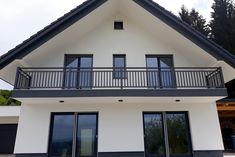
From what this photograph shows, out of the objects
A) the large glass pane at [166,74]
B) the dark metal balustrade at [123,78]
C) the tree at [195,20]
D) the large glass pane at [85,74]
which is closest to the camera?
A: the dark metal balustrade at [123,78]

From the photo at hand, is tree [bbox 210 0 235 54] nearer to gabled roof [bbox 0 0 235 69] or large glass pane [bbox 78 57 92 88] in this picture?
gabled roof [bbox 0 0 235 69]

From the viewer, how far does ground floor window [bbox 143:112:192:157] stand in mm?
8844

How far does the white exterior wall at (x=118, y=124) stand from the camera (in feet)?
28.3

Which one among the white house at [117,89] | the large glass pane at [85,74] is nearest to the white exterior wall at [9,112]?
the white house at [117,89]

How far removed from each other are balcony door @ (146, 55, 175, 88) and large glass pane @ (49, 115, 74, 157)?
12.7ft

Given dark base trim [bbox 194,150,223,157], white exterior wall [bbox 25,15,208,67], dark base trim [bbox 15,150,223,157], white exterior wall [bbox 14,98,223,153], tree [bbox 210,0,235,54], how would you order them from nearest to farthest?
dark base trim [bbox 15,150,223,157] < white exterior wall [bbox 14,98,223,153] < dark base trim [bbox 194,150,223,157] < white exterior wall [bbox 25,15,208,67] < tree [bbox 210,0,235,54]

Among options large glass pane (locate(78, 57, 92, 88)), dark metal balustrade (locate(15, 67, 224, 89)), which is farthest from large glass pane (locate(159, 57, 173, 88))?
large glass pane (locate(78, 57, 92, 88))

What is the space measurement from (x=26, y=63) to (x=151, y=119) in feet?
20.2

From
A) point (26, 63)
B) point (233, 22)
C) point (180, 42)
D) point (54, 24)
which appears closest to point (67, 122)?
point (26, 63)

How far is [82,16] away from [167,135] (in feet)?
20.9

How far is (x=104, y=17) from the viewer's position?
10.5 m

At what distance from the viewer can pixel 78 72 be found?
31.4 ft

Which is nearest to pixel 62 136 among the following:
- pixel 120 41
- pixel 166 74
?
pixel 120 41

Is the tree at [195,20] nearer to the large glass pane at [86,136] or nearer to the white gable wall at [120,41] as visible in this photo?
the white gable wall at [120,41]
